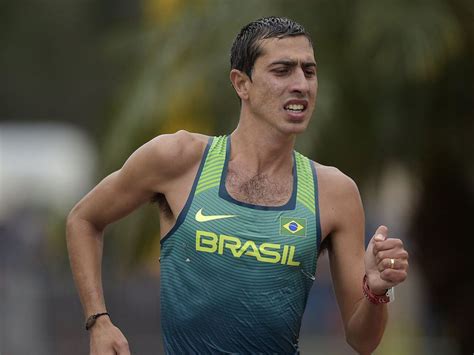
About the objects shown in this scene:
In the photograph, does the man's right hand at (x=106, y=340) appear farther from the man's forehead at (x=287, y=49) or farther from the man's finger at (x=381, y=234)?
the man's forehead at (x=287, y=49)

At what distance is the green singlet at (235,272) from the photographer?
17.5ft

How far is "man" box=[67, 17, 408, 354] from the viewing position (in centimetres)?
534

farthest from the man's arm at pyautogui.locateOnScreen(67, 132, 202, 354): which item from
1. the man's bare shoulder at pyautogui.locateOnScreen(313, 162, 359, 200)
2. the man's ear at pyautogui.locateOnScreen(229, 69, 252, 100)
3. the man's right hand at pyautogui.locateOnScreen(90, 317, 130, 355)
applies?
the man's bare shoulder at pyautogui.locateOnScreen(313, 162, 359, 200)

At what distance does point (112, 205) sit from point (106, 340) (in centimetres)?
60

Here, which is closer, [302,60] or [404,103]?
[302,60]

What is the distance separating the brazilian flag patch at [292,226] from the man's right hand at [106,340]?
82 centimetres

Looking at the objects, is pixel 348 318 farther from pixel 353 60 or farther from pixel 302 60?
pixel 353 60

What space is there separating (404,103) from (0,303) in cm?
763

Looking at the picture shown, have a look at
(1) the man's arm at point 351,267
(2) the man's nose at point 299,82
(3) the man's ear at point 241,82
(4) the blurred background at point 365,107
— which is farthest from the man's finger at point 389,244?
(4) the blurred background at point 365,107

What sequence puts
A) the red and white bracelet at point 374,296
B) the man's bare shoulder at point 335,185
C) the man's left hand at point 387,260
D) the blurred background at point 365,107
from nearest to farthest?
the man's left hand at point 387,260, the red and white bracelet at point 374,296, the man's bare shoulder at point 335,185, the blurred background at point 365,107

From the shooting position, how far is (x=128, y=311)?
18.5 meters

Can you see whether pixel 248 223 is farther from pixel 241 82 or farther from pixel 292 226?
pixel 241 82

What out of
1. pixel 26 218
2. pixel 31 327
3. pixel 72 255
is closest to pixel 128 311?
pixel 31 327

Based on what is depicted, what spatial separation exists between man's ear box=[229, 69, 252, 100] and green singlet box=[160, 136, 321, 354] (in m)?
0.42
